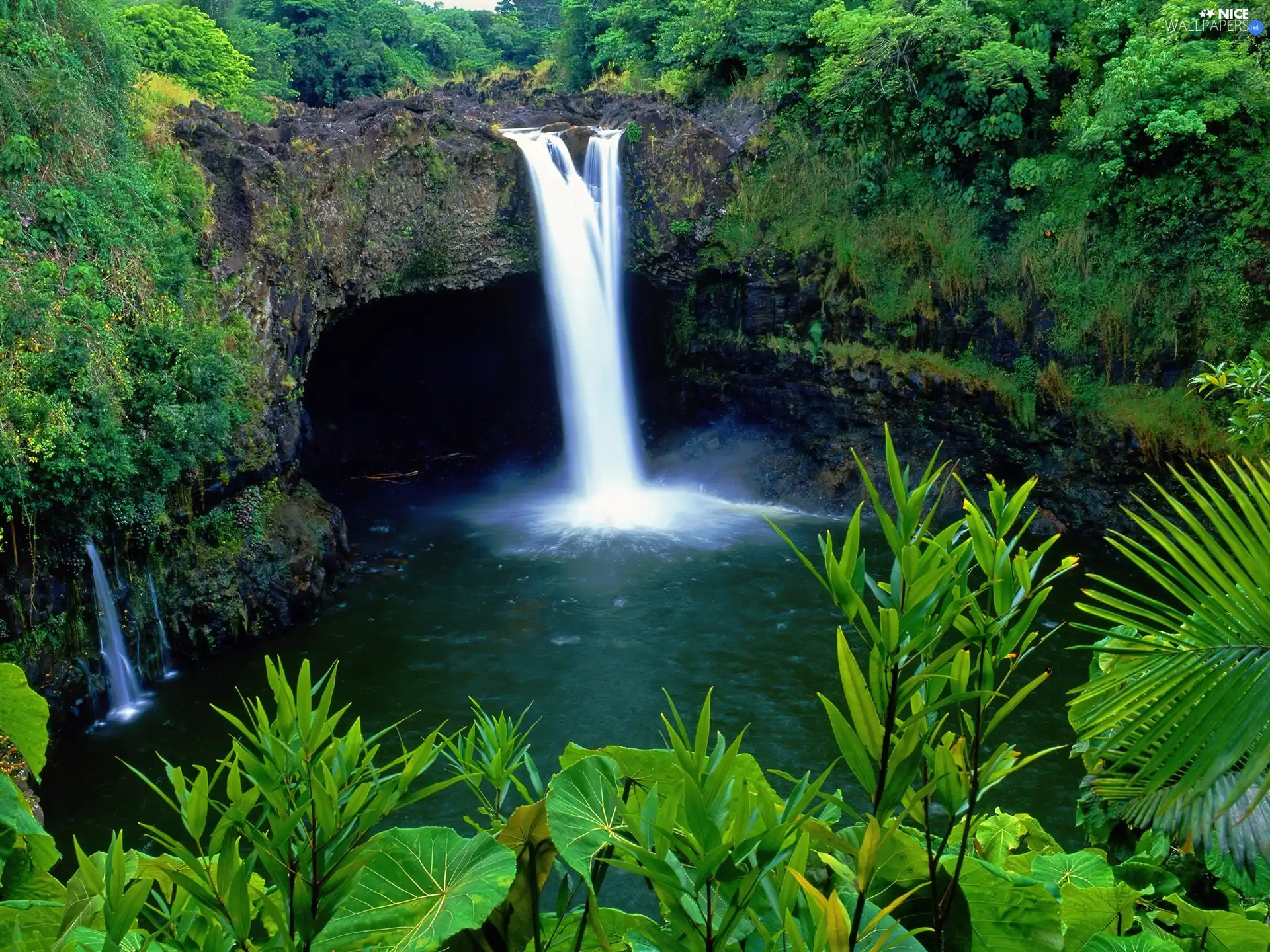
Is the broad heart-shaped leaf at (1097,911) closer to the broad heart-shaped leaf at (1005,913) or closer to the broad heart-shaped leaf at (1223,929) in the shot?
the broad heart-shaped leaf at (1223,929)

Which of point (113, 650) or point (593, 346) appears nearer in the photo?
point (113, 650)

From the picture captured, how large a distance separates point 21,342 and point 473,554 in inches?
260

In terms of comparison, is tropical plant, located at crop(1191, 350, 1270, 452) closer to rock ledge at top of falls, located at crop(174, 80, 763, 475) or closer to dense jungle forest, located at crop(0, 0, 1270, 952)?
dense jungle forest, located at crop(0, 0, 1270, 952)

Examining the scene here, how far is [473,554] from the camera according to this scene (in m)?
13.8

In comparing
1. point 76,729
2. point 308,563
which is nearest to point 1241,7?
point 308,563

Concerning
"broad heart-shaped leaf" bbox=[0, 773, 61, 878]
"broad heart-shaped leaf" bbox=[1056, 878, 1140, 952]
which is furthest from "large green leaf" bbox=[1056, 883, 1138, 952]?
"broad heart-shaped leaf" bbox=[0, 773, 61, 878]

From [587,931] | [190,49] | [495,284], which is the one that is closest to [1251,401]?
[587,931]

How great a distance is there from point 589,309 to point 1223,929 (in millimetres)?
15329

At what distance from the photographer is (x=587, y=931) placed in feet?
6.14

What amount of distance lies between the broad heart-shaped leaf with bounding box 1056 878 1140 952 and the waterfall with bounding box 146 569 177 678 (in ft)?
32.3

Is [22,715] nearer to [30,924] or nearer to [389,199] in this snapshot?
[30,924]

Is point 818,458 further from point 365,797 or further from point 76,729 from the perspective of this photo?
point 365,797

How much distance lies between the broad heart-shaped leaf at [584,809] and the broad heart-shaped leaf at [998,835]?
1084 millimetres

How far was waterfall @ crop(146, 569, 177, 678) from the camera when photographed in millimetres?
9883
